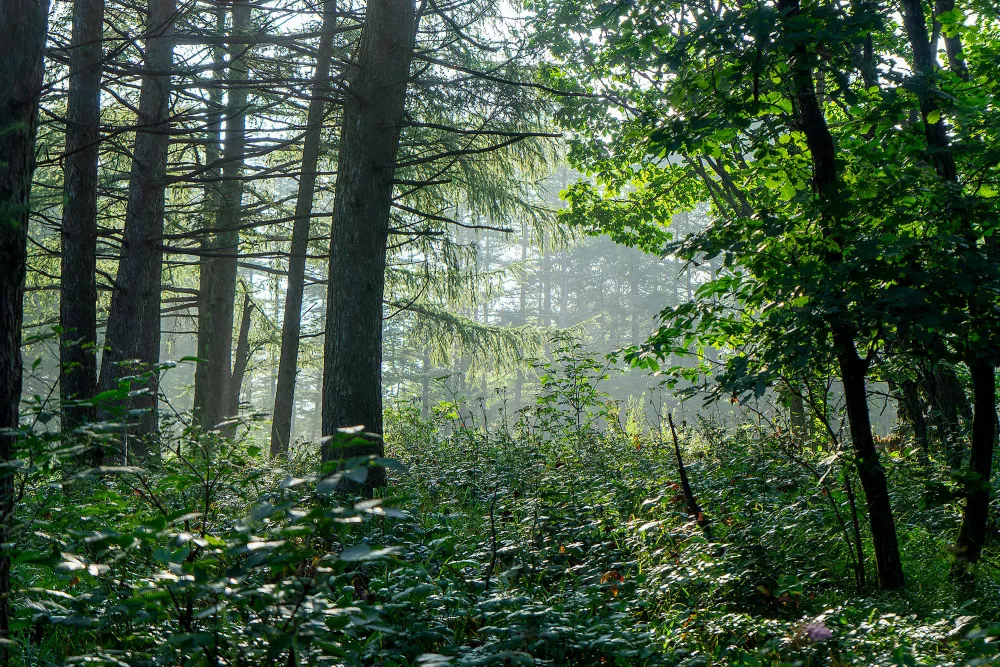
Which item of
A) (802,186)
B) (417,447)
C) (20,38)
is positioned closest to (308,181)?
(417,447)

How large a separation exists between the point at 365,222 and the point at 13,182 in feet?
11.0

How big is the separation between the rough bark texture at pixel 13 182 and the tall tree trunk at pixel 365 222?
10.0 ft

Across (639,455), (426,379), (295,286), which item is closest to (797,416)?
(639,455)

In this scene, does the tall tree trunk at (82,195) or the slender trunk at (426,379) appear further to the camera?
the slender trunk at (426,379)

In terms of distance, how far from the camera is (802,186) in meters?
4.31

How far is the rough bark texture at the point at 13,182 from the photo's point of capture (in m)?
3.05

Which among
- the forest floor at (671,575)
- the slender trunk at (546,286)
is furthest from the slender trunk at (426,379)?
the forest floor at (671,575)

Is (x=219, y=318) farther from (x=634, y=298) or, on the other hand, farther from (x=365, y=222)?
(x=634, y=298)

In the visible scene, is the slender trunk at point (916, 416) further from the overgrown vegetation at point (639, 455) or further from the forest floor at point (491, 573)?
the forest floor at point (491, 573)

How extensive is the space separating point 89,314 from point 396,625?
582 centimetres

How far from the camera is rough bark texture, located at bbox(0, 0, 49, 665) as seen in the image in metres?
3.05

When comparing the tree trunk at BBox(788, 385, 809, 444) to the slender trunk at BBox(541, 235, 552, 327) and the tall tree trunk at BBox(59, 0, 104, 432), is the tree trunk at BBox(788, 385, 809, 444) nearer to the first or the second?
the tall tree trunk at BBox(59, 0, 104, 432)

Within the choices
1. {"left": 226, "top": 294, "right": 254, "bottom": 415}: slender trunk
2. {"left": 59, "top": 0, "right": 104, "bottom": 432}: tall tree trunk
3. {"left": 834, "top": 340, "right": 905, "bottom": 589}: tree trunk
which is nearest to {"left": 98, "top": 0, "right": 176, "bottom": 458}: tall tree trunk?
{"left": 59, "top": 0, "right": 104, "bottom": 432}: tall tree trunk

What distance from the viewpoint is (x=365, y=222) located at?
639 cm
